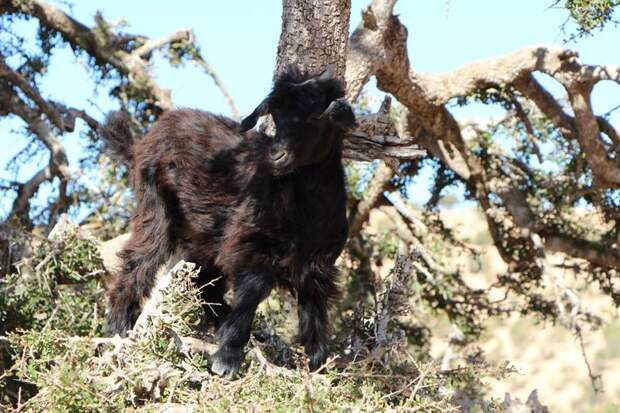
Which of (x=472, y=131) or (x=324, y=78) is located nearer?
(x=324, y=78)

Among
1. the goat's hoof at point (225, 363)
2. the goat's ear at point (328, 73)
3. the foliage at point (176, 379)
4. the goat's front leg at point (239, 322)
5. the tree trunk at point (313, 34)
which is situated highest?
the tree trunk at point (313, 34)

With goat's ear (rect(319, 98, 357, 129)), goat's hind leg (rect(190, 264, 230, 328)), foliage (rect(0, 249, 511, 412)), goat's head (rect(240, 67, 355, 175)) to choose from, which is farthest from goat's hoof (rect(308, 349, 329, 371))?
goat's ear (rect(319, 98, 357, 129))

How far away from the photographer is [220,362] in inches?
191

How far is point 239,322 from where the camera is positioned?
491 centimetres

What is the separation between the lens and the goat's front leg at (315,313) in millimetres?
5180

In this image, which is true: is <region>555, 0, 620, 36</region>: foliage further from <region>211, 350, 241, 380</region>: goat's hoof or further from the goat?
<region>211, 350, 241, 380</region>: goat's hoof

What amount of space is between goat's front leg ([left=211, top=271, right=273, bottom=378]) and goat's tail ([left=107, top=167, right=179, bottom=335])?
0.70 meters

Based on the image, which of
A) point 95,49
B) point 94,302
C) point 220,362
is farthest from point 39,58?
point 220,362

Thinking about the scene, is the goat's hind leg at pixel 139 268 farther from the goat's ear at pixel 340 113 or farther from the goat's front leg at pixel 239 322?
the goat's ear at pixel 340 113

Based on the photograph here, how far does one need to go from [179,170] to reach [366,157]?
1.16 m

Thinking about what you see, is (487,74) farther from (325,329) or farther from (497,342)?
(497,342)

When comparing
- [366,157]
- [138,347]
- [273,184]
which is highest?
[366,157]

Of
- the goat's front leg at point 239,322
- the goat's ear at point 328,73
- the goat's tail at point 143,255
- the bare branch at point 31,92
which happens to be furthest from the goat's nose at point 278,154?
the bare branch at point 31,92

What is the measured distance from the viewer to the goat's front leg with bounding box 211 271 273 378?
4852 mm
